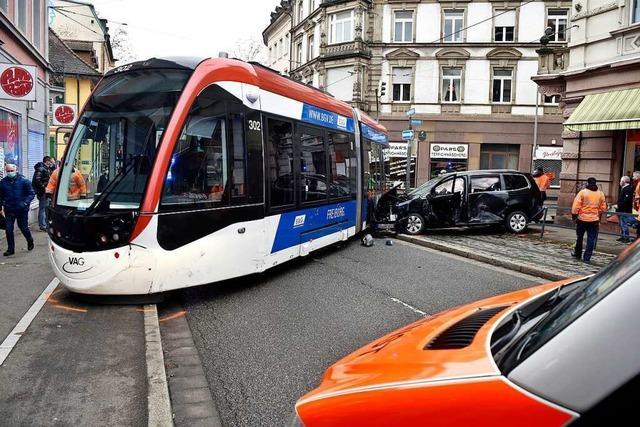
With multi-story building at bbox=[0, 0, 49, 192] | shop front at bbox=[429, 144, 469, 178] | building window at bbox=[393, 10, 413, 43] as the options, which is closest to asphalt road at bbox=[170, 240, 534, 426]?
multi-story building at bbox=[0, 0, 49, 192]

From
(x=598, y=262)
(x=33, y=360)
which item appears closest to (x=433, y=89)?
(x=598, y=262)

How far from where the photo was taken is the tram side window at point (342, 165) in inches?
439

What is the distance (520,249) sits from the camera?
41.7 ft

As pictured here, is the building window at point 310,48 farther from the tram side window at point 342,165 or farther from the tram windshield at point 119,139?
the tram windshield at point 119,139

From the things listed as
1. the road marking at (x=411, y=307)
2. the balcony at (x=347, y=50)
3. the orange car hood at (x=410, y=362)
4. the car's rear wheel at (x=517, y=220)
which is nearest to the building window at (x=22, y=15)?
the road marking at (x=411, y=307)

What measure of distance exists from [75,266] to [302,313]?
2723 mm

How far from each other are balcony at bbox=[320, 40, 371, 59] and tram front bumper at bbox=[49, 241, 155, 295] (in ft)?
108

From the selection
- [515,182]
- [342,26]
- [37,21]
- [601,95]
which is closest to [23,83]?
[37,21]

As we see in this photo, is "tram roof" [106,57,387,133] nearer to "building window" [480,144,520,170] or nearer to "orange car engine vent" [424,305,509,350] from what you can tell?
"orange car engine vent" [424,305,509,350]

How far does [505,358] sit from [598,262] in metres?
10.6

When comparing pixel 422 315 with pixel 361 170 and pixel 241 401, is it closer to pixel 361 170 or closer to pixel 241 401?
pixel 241 401

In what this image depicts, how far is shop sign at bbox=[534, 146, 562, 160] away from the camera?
118ft

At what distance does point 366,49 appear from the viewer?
3784cm

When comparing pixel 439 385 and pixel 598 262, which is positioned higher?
pixel 439 385
